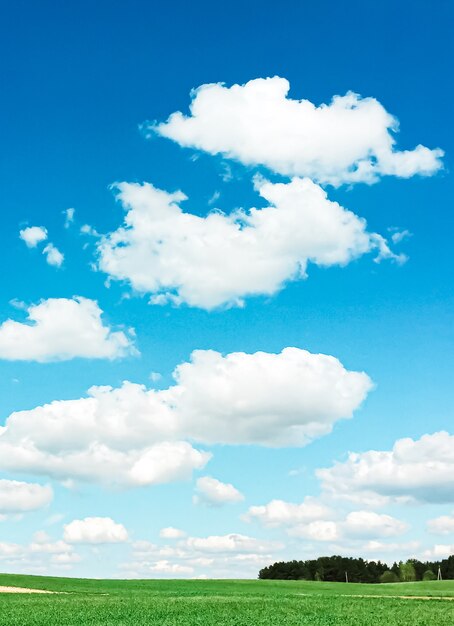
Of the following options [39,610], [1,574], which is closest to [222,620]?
[39,610]

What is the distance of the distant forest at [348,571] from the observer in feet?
574

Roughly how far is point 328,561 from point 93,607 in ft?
506

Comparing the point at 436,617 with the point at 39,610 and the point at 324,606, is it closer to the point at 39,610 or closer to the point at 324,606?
the point at 324,606

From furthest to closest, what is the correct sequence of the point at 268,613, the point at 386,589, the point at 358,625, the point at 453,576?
the point at 453,576 → the point at 386,589 → the point at 268,613 → the point at 358,625

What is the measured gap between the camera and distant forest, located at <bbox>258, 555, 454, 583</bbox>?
17488cm

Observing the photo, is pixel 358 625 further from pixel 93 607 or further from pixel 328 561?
pixel 328 561

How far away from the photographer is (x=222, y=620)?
1305 inches

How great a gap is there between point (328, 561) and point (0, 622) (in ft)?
541

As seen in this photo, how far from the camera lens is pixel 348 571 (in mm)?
178500

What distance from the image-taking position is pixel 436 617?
3525cm

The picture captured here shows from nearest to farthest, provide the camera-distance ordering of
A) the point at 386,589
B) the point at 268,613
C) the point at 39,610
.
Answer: the point at 268,613, the point at 39,610, the point at 386,589

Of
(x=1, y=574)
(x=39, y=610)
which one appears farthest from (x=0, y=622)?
(x=1, y=574)

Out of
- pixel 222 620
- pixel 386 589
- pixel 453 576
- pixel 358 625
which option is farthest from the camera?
pixel 453 576

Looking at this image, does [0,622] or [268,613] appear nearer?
[0,622]
